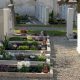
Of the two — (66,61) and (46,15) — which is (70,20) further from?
(46,15)

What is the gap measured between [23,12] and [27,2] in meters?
1.62

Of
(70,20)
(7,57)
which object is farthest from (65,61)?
(70,20)

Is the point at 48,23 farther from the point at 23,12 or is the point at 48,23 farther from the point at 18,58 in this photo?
the point at 18,58

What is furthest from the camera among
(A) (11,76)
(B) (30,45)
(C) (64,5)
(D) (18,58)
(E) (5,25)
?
(C) (64,5)

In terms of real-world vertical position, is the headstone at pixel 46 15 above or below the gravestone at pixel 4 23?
below

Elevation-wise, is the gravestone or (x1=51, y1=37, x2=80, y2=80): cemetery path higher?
the gravestone

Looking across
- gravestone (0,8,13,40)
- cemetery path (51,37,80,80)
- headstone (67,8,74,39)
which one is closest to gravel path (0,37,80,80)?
cemetery path (51,37,80,80)

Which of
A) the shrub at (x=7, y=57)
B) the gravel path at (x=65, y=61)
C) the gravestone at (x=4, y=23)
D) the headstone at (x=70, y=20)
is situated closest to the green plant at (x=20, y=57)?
the shrub at (x=7, y=57)

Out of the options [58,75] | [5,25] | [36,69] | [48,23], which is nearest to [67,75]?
[58,75]

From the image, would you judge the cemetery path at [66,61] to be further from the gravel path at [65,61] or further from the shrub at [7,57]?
the shrub at [7,57]

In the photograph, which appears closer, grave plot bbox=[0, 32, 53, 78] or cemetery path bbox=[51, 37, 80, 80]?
grave plot bbox=[0, 32, 53, 78]

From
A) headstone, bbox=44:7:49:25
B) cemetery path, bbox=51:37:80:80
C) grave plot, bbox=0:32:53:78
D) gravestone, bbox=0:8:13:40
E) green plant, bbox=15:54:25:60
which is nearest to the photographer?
grave plot, bbox=0:32:53:78

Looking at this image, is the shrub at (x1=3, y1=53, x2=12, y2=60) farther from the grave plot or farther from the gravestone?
the gravestone

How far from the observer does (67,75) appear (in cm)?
1052
